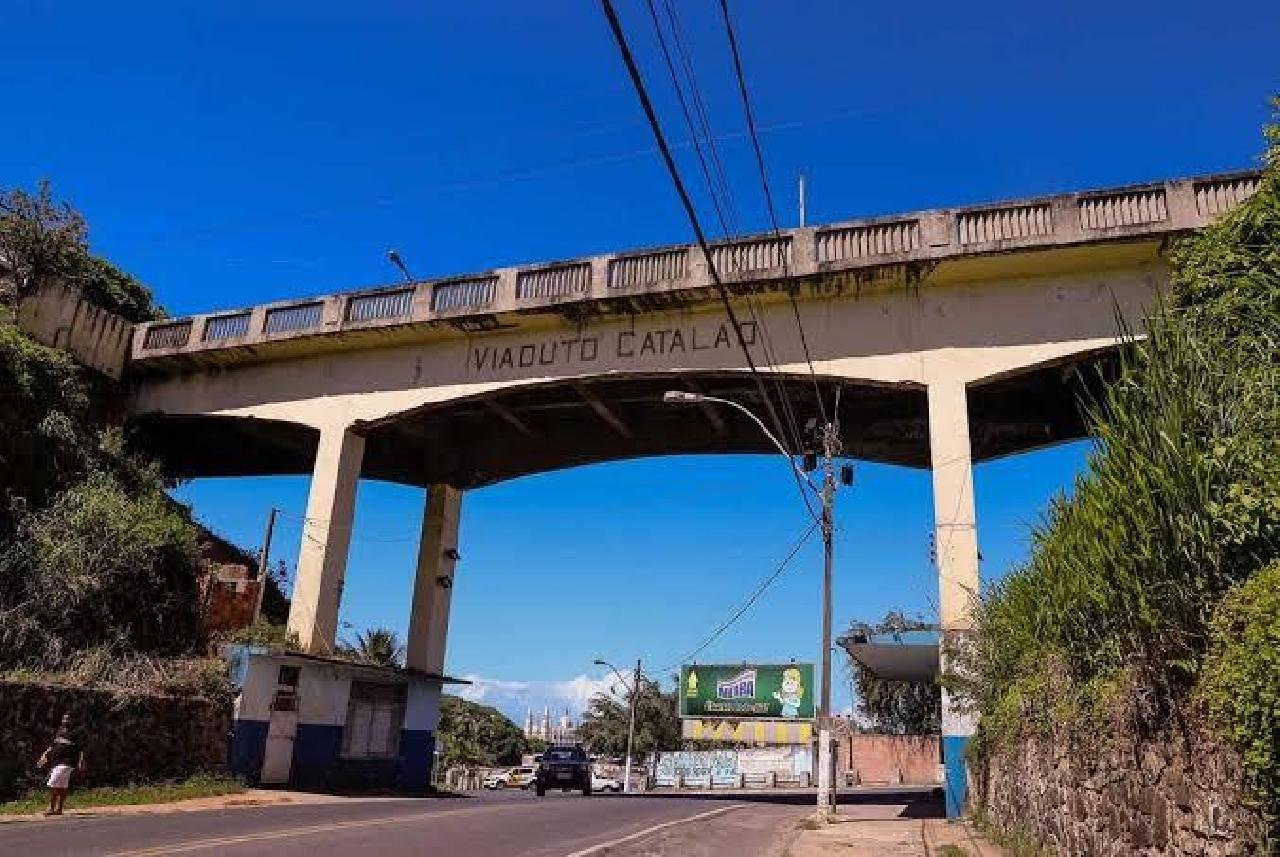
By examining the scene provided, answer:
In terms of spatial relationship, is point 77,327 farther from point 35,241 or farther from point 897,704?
point 897,704

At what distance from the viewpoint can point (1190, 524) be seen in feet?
21.0

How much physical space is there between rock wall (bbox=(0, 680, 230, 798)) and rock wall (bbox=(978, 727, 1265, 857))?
14.6m

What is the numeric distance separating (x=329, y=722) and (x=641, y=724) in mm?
57069

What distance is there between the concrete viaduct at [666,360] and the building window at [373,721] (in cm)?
198

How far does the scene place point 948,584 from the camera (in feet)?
58.3

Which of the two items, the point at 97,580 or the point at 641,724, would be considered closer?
the point at 97,580

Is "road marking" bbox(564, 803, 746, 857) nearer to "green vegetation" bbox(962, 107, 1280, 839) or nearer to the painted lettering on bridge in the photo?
"green vegetation" bbox(962, 107, 1280, 839)

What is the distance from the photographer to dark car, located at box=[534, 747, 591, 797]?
3303 centimetres

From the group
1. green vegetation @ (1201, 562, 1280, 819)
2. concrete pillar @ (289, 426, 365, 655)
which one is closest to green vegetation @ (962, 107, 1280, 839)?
green vegetation @ (1201, 562, 1280, 819)

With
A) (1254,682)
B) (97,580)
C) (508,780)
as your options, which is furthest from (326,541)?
(508,780)

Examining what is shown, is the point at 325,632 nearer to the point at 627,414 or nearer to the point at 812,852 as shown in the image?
the point at 627,414

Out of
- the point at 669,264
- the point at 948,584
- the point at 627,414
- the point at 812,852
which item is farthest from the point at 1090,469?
the point at 627,414

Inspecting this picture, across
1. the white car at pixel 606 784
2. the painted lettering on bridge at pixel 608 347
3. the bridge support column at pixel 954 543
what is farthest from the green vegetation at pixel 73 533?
the white car at pixel 606 784

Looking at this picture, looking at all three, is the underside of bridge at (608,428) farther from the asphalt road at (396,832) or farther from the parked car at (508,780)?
the parked car at (508,780)
